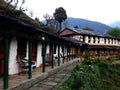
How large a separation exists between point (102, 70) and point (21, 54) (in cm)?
1499

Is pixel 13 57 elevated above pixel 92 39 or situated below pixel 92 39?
below

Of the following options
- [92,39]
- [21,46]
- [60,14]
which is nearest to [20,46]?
[21,46]

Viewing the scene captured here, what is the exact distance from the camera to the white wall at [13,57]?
554 inches

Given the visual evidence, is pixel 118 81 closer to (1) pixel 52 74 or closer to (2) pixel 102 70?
(2) pixel 102 70

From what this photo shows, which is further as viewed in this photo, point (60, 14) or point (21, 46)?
point (60, 14)

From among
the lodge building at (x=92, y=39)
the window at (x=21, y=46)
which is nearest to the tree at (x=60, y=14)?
the lodge building at (x=92, y=39)

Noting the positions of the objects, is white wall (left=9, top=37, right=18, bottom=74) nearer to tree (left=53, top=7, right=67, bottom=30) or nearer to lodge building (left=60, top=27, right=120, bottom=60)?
lodge building (left=60, top=27, right=120, bottom=60)

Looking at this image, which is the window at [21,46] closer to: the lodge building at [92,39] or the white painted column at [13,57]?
the white painted column at [13,57]

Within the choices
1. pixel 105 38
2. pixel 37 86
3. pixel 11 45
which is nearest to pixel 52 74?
pixel 11 45

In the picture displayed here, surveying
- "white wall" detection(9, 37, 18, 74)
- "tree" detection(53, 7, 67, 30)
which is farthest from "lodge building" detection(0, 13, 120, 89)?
"tree" detection(53, 7, 67, 30)

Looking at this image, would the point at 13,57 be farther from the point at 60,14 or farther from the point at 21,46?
the point at 60,14

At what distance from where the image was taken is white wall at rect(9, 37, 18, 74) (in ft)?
46.1

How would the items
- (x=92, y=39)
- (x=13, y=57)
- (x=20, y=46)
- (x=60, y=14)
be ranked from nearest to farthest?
(x=13, y=57)
(x=20, y=46)
(x=92, y=39)
(x=60, y=14)

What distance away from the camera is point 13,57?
47.5 ft
